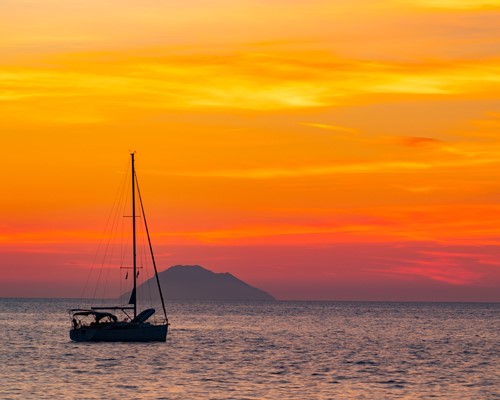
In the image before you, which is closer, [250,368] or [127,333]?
[250,368]

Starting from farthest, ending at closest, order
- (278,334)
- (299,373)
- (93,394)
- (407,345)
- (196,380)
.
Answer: (278,334) < (407,345) < (299,373) < (196,380) < (93,394)

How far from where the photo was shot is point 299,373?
3494 inches

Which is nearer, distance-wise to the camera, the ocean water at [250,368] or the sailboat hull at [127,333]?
the ocean water at [250,368]

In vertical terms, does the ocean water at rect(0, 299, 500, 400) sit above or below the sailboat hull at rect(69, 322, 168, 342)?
below

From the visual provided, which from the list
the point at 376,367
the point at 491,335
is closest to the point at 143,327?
the point at 376,367

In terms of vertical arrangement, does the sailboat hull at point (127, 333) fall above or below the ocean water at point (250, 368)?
above

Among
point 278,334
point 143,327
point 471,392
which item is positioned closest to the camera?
point 471,392

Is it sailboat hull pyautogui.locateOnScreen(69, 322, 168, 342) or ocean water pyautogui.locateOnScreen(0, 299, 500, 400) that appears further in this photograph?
sailboat hull pyautogui.locateOnScreen(69, 322, 168, 342)

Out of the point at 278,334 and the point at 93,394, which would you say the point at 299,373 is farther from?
the point at 278,334

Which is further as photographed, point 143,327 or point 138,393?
point 143,327

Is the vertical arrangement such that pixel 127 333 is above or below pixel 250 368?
above

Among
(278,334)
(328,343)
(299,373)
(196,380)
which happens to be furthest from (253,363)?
(278,334)

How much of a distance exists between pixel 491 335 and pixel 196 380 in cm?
9574

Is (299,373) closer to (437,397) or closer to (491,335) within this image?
(437,397)
